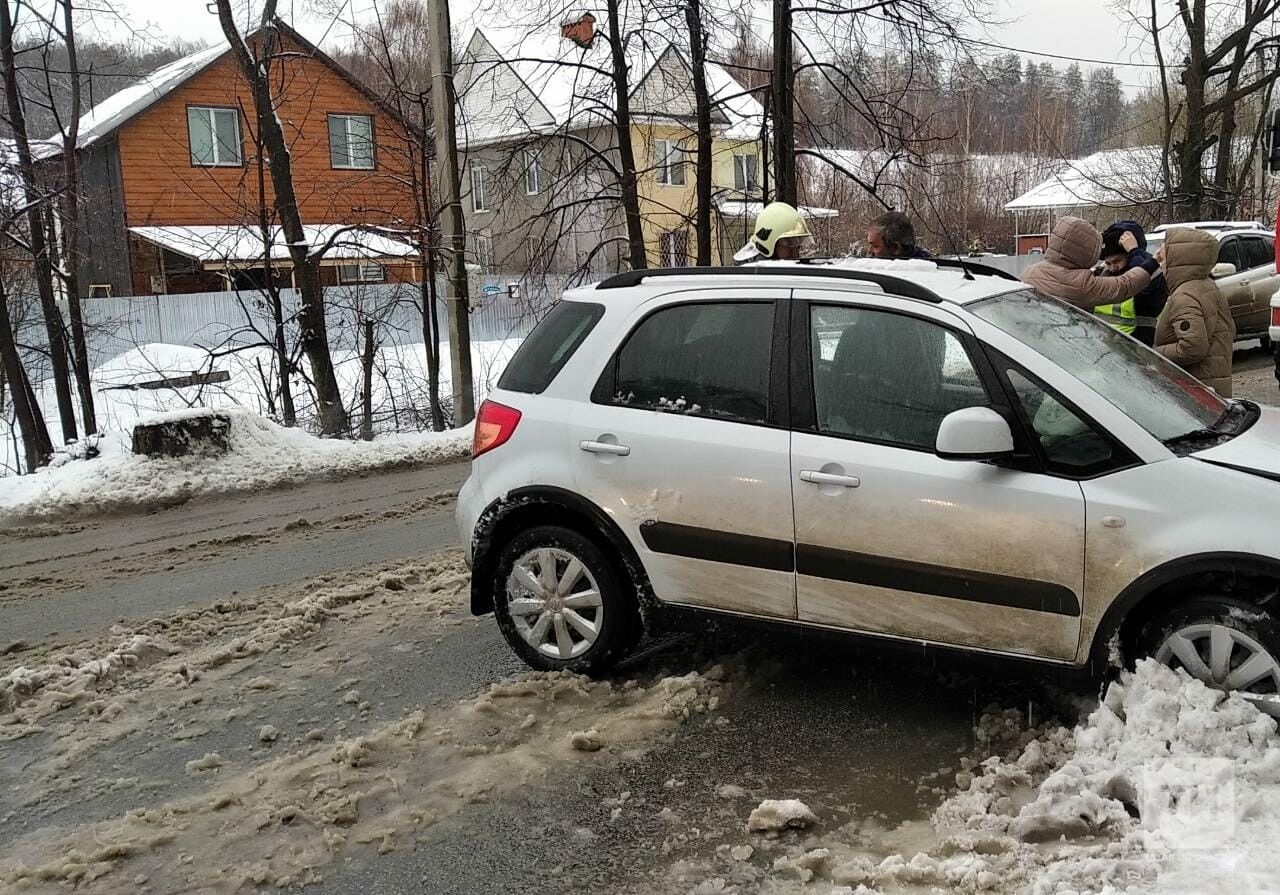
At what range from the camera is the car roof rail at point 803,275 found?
4.30 meters

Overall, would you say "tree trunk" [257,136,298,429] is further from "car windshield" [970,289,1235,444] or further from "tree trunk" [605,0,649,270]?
"car windshield" [970,289,1235,444]

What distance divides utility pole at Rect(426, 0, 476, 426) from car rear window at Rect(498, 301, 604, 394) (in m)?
7.76

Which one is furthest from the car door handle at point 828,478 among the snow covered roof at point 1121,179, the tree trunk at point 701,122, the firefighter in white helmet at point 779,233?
the snow covered roof at point 1121,179

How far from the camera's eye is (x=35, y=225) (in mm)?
16781

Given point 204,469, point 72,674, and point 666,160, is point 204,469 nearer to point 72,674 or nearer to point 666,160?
point 72,674

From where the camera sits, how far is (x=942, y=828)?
3525 millimetres

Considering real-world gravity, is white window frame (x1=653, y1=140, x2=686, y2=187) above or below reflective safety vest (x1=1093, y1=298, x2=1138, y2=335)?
above

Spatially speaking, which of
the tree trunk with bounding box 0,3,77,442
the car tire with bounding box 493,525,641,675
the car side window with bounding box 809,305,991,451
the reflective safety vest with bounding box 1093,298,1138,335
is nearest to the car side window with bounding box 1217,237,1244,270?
the reflective safety vest with bounding box 1093,298,1138,335

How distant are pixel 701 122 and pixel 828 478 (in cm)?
1299

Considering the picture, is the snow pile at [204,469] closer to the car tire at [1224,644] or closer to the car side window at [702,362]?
the car side window at [702,362]

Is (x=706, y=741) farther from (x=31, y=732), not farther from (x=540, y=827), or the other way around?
(x=31, y=732)

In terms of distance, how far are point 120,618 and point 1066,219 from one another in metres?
5.85

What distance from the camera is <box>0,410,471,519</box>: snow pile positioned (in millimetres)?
9367

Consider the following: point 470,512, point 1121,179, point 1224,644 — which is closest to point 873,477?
point 1224,644
